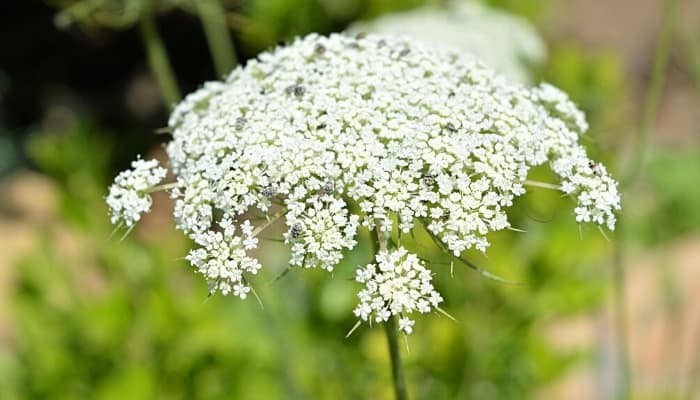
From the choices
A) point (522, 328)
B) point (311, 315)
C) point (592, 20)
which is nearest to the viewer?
point (522, 328)

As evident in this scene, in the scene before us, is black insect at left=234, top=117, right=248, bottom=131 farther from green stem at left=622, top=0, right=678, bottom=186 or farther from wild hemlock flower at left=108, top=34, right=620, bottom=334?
green stem at left=622, top=0, right=678, bottom=186

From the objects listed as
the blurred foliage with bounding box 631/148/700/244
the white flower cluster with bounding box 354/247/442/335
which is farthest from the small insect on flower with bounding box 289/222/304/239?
the blurred foliage with bounding box 631/148/700/244

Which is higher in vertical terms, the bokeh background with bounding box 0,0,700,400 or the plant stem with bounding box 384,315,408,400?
the bokeh background with bounding box 0,0,700,400

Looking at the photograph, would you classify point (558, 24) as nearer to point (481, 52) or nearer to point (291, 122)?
point (481, 52)

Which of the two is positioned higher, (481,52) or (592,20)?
(592,20)

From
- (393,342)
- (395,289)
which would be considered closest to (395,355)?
(393,342)

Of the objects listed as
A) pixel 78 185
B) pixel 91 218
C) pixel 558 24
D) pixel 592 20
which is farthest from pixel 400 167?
pixel 592 20
